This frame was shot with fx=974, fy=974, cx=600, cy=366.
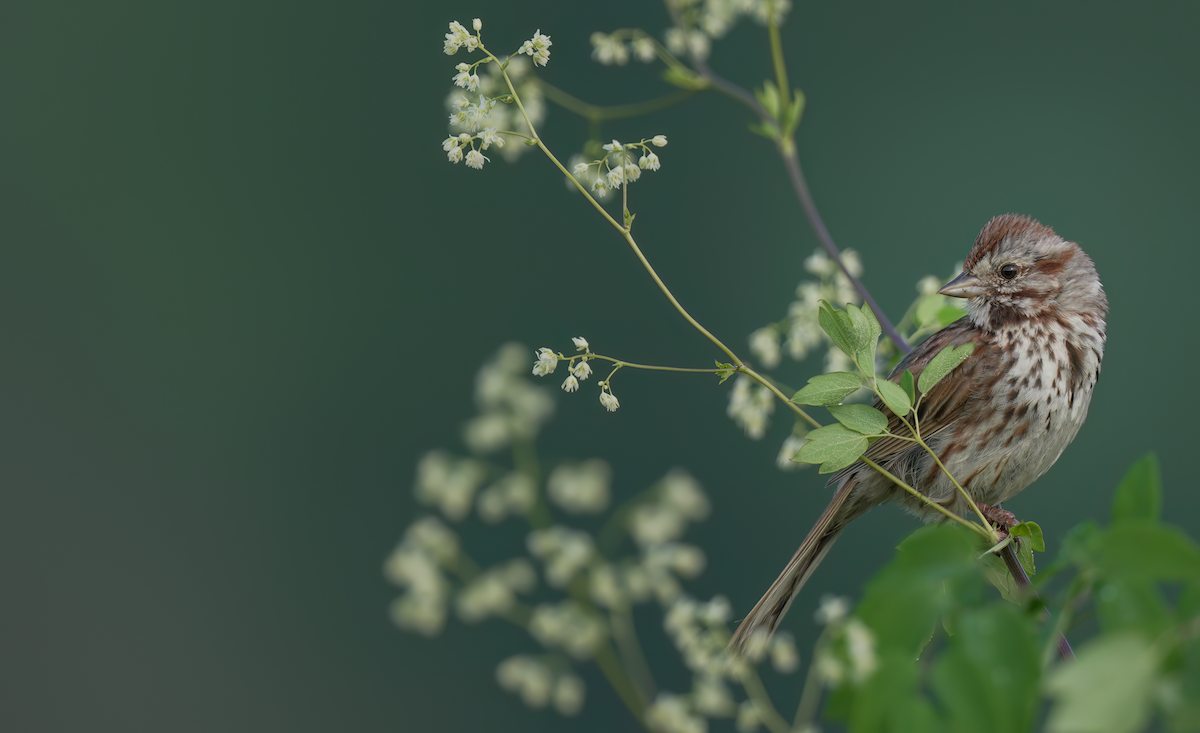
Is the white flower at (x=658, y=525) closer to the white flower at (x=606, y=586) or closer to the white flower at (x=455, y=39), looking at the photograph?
the white flower at (x=606, y=586)

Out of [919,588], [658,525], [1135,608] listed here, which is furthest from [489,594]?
[1135,608]

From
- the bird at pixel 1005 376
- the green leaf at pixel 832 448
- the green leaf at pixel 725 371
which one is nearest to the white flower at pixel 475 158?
the green leaf at pixel 725 371

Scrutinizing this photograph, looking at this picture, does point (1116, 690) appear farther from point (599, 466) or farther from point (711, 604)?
point (599, 466)

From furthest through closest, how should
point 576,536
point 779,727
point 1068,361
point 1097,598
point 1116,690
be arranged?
point 1068,361 → point 576,536 → point 779,727 → point 1097,598 → point 1116,690

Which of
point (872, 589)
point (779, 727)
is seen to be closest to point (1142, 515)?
point (872, 589)

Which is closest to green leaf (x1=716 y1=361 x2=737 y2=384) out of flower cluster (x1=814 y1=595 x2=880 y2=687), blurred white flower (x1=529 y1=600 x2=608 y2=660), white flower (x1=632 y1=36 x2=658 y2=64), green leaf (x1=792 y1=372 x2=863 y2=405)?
green leaf (x1=792 y1=372 x2=863 y2=405)
